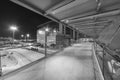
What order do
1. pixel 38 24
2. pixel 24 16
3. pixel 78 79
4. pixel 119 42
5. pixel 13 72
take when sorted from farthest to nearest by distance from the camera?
pixel 38 24
pixel 24 16
pixel 13 72
pixel 78 79
pixel 119 42

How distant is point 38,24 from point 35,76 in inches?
744

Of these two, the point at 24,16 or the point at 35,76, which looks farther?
the point at 24,16

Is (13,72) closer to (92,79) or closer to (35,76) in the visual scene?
(35,76)

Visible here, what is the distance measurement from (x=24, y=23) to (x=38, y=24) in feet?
14.1

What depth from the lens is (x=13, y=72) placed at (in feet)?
6.45

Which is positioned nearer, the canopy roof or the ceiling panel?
the canopy roof

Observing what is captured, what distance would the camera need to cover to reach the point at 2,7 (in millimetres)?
13312

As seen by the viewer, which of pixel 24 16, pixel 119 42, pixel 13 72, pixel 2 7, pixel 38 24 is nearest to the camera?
pixel 119 42

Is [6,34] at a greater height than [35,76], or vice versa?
[6,34]

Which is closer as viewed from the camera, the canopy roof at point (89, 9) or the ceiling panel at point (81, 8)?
the canopy roof at point (89, 9)

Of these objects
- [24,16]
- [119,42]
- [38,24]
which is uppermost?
[24,16]

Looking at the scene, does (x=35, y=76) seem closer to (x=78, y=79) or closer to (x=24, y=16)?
(x=78, y=79)

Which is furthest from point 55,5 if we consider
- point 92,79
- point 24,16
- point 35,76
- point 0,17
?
point 0,17

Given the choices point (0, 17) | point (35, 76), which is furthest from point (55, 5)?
point (0, 17)
